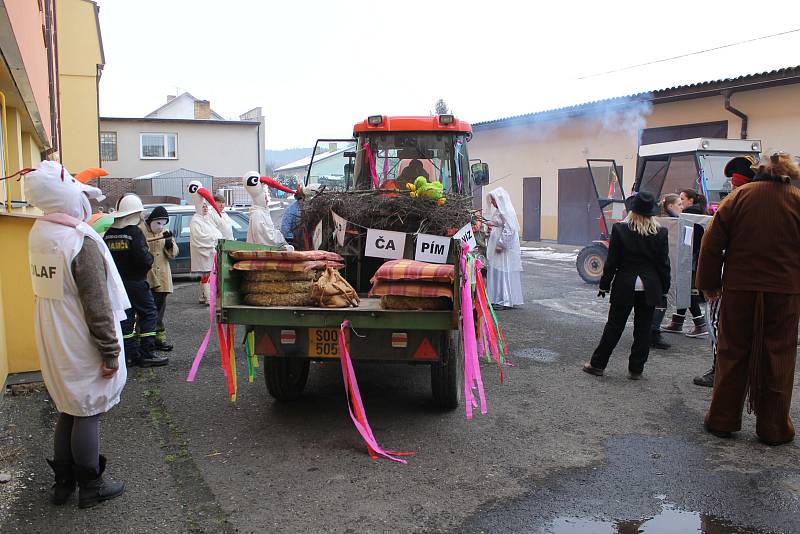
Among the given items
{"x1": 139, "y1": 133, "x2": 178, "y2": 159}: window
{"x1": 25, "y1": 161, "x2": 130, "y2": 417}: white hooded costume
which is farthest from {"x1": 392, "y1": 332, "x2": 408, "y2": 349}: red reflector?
{"x1": 139, "y1": 133, "x2": 178, "y2": 159}: window

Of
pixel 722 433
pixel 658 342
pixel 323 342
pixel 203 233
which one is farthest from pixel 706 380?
pixel 203 233

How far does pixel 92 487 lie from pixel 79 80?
839 inches

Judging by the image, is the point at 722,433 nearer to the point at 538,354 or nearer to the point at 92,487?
the point at 538,354

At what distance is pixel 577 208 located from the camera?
22.4m

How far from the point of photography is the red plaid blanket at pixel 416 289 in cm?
476

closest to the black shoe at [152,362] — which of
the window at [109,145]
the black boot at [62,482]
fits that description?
the black boot at [62,482]

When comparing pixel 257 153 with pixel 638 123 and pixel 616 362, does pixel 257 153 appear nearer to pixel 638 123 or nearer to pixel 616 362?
pixel 638 123

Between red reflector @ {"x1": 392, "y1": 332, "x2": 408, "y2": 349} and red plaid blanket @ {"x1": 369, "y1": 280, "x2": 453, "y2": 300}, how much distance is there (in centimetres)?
28

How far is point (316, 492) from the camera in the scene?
4.14m

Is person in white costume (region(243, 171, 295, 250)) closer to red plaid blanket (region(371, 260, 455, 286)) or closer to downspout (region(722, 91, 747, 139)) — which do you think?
red plaid blanket (region(371, 260, 455, 286))

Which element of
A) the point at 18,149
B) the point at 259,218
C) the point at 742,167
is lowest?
the point at 259,218

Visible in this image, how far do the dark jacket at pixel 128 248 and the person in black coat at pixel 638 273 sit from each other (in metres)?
4.46

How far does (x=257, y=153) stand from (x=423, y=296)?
36.0m

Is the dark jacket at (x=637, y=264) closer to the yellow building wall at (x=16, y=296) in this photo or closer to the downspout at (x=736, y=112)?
the yellow building wall at (x=16, y=296)
